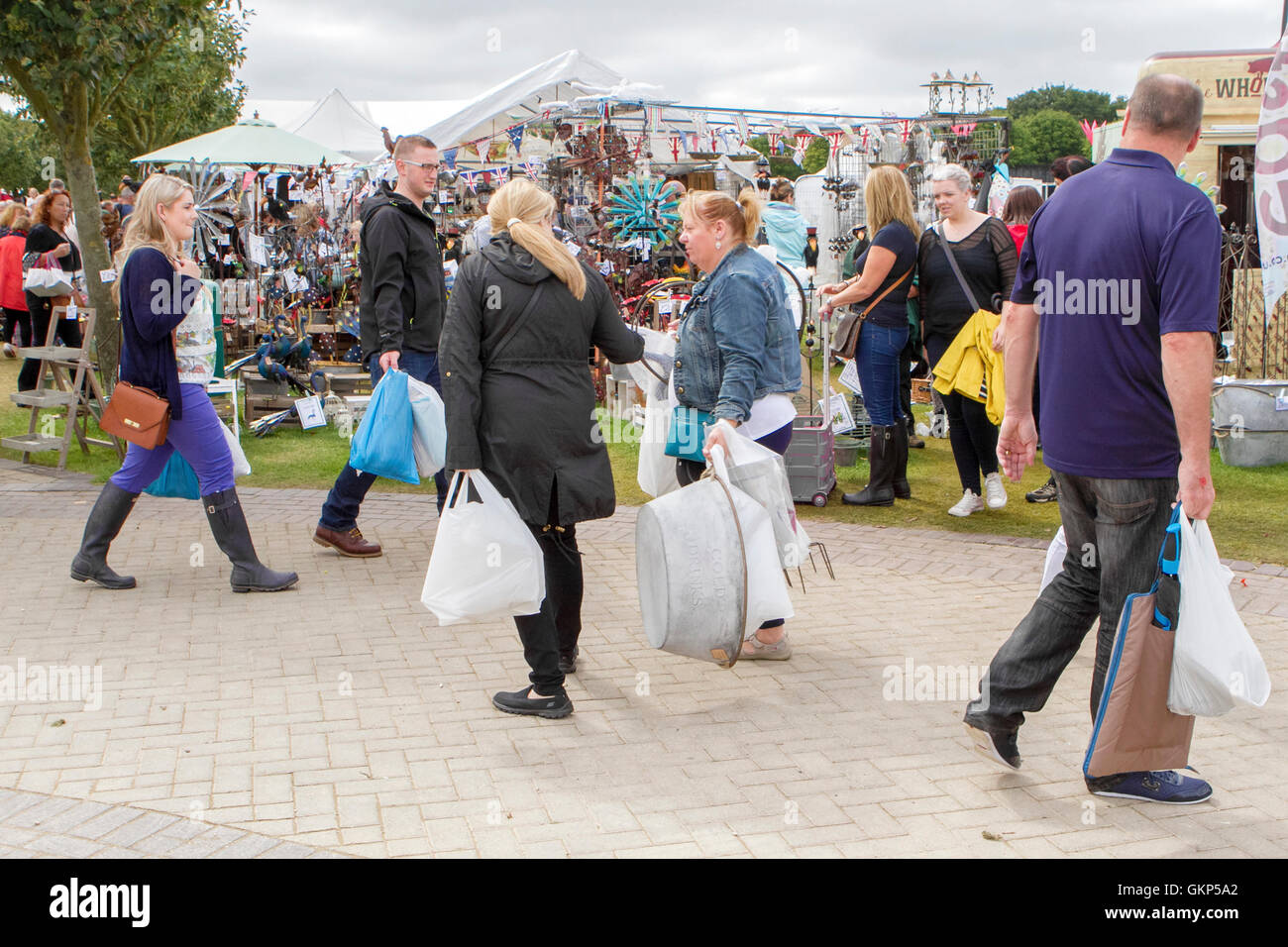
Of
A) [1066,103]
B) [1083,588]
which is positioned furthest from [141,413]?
[1066,103]

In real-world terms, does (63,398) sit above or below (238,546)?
above

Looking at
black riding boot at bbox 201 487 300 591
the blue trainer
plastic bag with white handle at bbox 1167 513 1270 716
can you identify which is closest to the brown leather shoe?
black riding boot at bbox 201 487 300 591

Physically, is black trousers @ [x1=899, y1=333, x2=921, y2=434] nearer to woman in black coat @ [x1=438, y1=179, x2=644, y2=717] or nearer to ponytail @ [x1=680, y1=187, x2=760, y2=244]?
ponytail @ [x1=680, y1=187, x2=760, y2=244]

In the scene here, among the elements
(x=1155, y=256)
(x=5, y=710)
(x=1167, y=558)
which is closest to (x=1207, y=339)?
(x=1155, y=256)

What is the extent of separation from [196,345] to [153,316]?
0.36 m

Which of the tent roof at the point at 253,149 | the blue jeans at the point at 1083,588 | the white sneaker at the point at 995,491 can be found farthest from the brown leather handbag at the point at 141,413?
the tent roof at the point at 253,149

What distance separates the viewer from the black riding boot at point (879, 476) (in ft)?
26.2

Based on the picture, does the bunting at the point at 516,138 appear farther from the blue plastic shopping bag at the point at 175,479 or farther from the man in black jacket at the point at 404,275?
the blue plastic shopping bag at the point at 175,479

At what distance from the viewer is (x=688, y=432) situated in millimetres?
4891

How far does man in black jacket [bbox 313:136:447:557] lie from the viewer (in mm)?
6406

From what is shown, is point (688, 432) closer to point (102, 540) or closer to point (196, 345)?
point (196, 345)

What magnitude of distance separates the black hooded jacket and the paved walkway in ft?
4.10

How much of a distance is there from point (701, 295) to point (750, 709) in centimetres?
159
